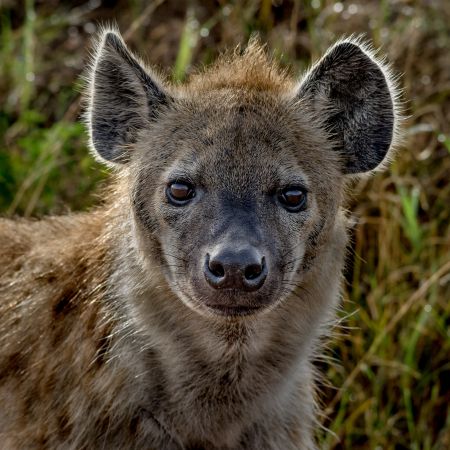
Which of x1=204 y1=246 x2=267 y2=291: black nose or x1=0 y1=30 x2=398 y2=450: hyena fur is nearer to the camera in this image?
x1=204 y1=246 x2=267 y2=291: black nose

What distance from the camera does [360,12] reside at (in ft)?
21.5

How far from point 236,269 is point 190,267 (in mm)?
270

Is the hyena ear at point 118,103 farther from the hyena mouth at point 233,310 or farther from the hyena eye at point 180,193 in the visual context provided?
the hyena mouth at point 233,310

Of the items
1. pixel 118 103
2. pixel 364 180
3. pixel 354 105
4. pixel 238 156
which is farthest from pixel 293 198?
pixel 364 180

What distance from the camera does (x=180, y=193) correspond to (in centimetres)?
361

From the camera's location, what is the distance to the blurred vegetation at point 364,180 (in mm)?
5266

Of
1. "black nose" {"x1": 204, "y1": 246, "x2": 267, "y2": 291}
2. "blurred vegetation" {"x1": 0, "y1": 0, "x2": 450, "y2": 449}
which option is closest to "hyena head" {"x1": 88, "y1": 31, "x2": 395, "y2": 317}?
"black nose" {"x1": 204, "y1": 246, "x2": 267, "y2": 291}

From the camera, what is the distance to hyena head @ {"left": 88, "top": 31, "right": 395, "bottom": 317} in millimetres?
3436

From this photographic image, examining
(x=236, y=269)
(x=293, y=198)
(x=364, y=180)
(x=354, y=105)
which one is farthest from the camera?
(x=364, y=180)

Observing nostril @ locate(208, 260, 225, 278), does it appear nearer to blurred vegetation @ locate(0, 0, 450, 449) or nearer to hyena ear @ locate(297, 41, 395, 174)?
hyena ear @ locate(297, 41, 395, 174)

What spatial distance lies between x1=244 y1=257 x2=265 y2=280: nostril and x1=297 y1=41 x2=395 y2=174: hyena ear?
2.56 ft

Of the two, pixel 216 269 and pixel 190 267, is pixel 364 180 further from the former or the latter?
pixel 216 269

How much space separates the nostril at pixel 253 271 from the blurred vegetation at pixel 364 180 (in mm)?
1249

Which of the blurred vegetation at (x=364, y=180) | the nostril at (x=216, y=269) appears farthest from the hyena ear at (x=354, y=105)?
the nostril at (x=216, y=269)
